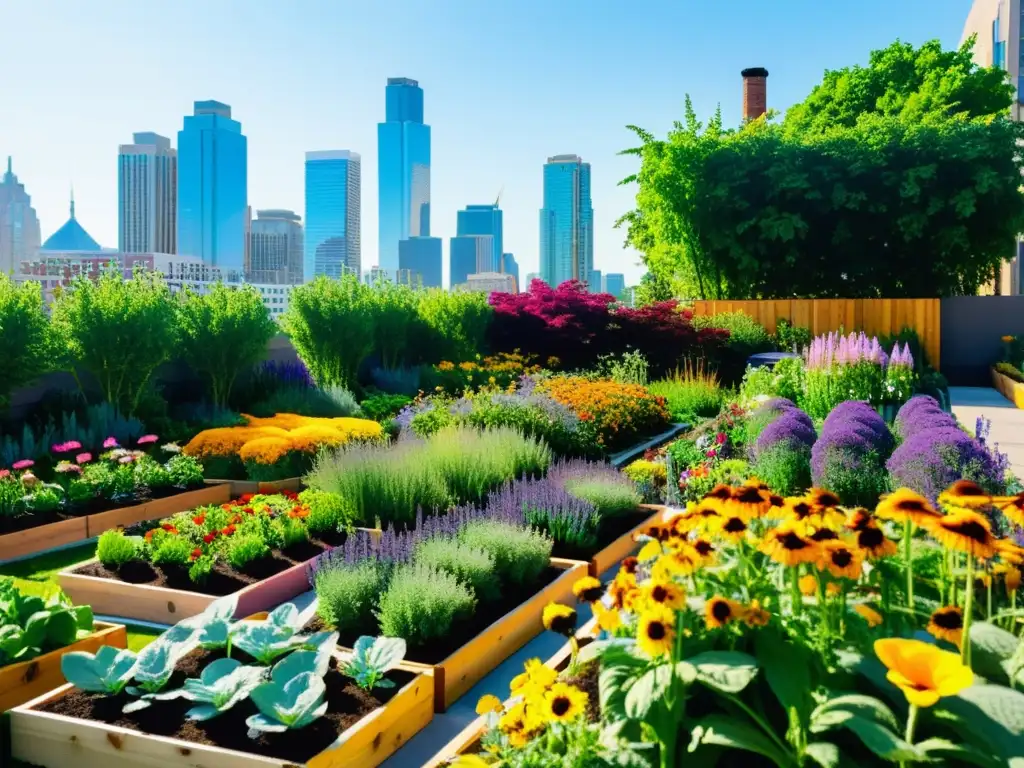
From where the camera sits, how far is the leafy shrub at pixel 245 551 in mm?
4730

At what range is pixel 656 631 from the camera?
183cm

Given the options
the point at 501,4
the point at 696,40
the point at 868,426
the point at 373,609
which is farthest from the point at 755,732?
the point at 696,40

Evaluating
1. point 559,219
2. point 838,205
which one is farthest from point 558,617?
point 559,219

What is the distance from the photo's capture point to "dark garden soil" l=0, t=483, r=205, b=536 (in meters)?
5.73

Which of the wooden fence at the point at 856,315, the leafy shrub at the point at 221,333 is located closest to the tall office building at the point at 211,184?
the wooden fence at the point at 856,315

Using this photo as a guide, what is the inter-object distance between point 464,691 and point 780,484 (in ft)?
9.63

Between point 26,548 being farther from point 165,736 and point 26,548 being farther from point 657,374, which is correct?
point 657,374

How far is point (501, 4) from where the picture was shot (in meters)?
11.1

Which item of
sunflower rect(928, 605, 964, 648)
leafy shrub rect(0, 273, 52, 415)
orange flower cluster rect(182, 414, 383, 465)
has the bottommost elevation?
orange flower cluster rect(182, 414, 383, 465)

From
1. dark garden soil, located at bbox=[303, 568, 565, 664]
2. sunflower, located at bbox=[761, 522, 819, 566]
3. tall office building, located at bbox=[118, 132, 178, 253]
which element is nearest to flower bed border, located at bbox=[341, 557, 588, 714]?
dark garden soil, located at bbox=[303, 568, 565, 664]

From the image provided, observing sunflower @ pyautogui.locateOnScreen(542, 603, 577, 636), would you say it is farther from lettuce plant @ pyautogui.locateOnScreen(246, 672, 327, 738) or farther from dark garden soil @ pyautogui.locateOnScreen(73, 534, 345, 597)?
dark garden soil @ pyautogui.locateOnScreen(73, 534, 345, 597)

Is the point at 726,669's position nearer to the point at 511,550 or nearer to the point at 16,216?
the point at 511,550

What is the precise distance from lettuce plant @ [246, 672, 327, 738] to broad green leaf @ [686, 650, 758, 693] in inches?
55.8

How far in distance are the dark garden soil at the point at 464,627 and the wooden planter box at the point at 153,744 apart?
0.37 m
